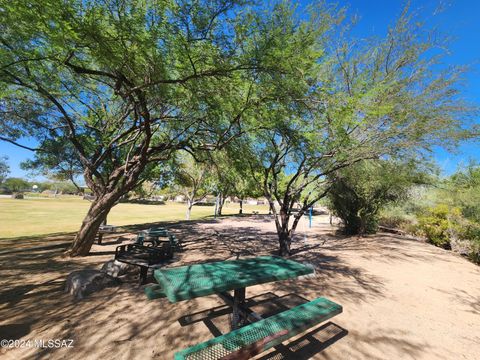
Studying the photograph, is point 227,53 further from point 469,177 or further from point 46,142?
point 469,177

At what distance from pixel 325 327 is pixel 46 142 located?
11148 millimetres

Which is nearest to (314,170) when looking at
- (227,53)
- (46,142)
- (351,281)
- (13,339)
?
(351,281)

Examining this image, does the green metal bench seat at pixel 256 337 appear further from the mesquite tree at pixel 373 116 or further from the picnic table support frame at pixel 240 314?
the mesquite tree at pixel 373 116

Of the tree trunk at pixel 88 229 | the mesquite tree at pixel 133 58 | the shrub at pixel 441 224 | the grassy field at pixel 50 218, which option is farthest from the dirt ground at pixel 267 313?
the grassy field at pixel 50 218

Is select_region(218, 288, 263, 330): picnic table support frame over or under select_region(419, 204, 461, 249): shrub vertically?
under

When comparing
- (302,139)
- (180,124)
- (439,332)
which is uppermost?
(180,124)

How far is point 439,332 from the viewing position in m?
3.36

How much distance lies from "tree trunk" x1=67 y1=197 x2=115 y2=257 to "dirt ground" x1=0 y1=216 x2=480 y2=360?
0.38m

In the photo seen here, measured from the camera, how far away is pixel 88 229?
649 centimetres

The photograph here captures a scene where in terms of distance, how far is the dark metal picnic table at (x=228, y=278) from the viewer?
2.53 m

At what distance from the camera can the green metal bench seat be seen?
2.05 m

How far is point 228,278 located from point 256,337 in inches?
30.4

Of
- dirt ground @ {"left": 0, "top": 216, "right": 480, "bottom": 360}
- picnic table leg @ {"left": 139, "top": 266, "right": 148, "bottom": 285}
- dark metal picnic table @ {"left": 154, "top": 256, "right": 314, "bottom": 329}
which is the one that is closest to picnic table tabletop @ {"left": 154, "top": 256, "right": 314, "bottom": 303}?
dark metal picnic table @ {"left": 154, "top": 256, "right": 314, "bottom": 329}

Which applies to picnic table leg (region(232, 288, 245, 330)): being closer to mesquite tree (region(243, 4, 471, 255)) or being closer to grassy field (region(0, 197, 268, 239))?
mesquite tree (region(243, 4, 471, 255))
